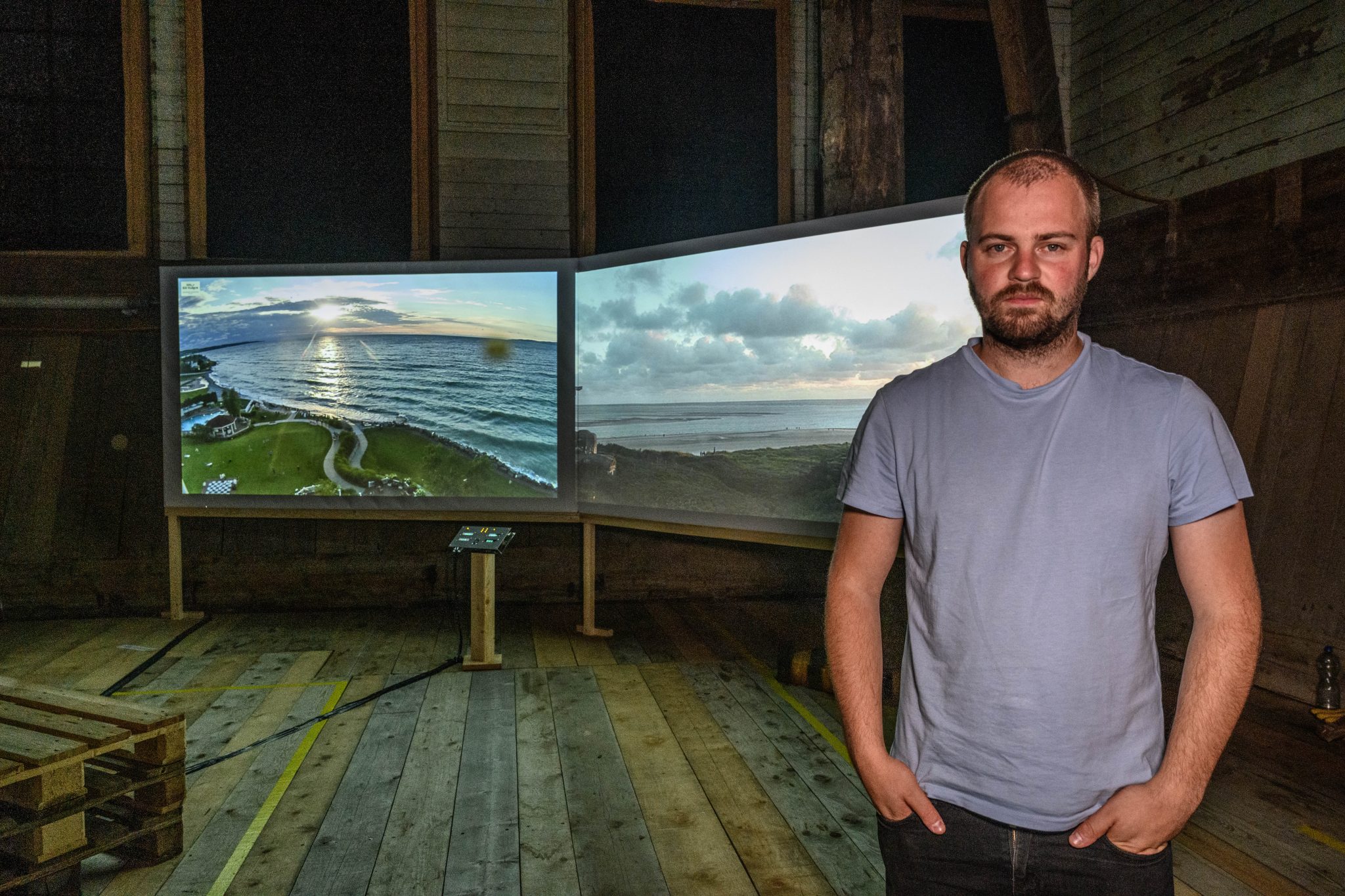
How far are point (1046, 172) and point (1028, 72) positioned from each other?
3804 mm

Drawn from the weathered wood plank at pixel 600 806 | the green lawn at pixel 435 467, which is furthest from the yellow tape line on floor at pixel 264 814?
the green lawn at pixel 435 467

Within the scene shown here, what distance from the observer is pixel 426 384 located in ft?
18.1

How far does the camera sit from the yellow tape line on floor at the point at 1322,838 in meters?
2.80

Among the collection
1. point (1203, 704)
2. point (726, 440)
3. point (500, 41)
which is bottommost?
point (1203, 704)

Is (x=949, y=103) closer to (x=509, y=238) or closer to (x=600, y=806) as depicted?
(x=509, y=238)

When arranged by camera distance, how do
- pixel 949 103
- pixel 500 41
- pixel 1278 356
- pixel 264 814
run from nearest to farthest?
pixel 264 814
pixel 1278 356
pixel 500 41
pixel 949 103

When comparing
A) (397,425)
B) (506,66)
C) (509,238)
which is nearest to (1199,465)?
(397,425)

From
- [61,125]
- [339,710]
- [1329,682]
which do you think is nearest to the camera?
[1329,682]

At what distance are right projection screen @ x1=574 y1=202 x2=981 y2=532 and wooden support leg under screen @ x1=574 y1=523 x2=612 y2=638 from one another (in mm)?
221

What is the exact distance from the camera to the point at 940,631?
4.39 ft

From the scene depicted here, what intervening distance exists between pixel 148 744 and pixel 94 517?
152 inches

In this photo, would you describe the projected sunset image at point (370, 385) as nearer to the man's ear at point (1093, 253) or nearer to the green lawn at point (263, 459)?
the green lawn at point (263, 459)

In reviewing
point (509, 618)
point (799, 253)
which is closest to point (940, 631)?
point (799, 253)

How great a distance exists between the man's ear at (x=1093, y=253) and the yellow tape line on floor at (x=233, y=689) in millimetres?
4048
